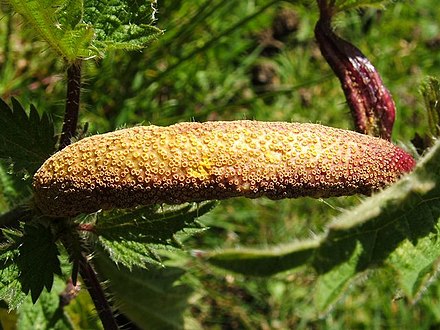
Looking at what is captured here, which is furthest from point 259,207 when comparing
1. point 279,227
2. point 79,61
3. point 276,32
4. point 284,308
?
point 79,61

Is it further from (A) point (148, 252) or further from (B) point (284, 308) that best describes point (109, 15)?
(B) point (284, 308)

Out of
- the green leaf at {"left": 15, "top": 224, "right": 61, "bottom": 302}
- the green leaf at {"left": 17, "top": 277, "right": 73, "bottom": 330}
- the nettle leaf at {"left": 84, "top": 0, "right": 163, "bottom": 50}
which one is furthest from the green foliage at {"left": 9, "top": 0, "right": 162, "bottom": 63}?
the green leaf at {"left": 17, "top": 277, "right": 73, "bottom": 330}

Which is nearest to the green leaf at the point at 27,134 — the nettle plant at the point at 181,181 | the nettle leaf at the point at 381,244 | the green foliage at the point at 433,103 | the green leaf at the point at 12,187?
the nettle plant at the point at 181,181

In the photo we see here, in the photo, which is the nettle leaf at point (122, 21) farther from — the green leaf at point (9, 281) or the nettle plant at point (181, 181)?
the green leaf at point (9, 281)

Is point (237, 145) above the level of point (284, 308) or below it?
above

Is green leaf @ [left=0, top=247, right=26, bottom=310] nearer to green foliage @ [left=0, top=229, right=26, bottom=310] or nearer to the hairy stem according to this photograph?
green foliage @ [left=0, top=229, right=26, bottom=310]
